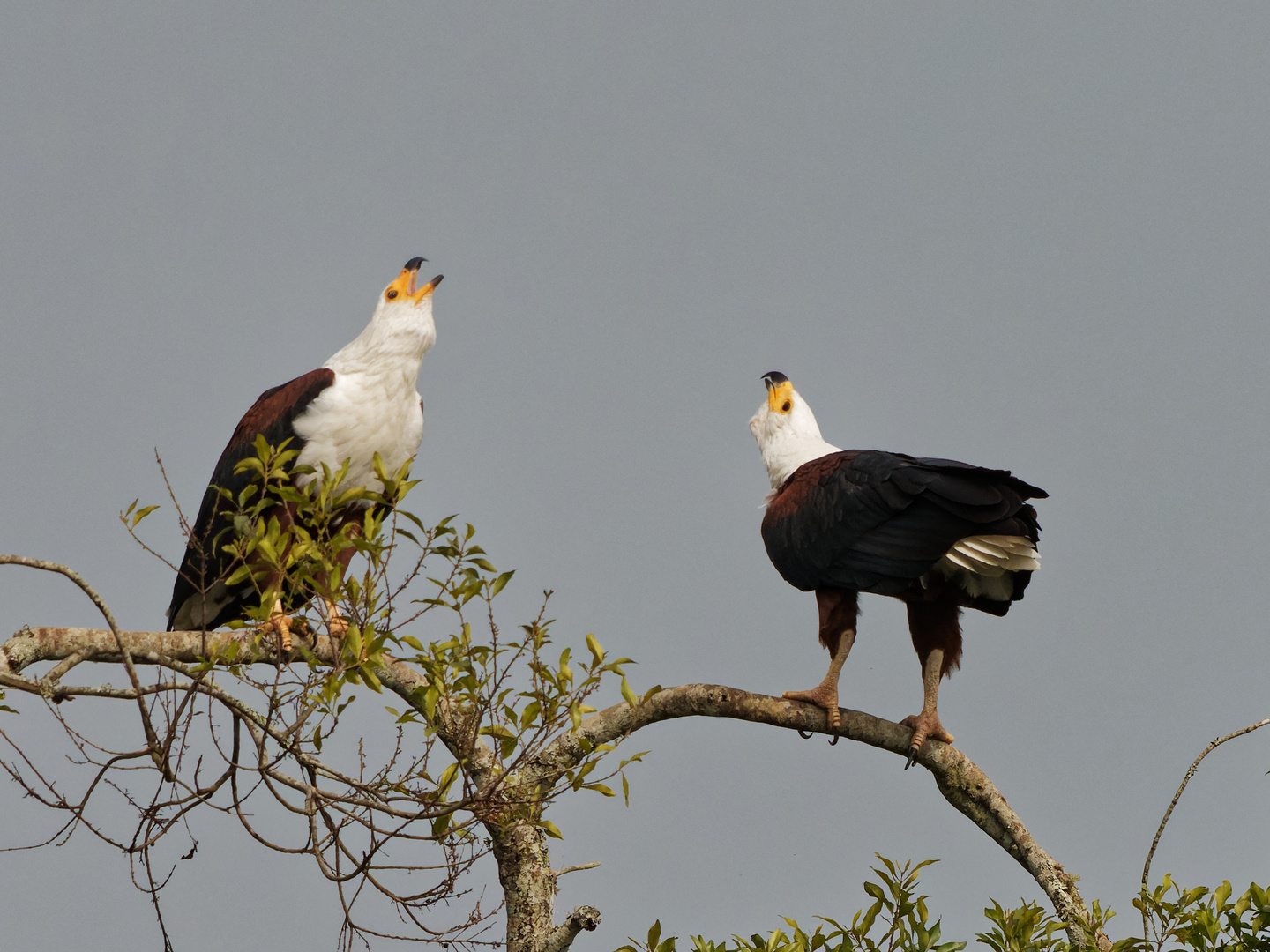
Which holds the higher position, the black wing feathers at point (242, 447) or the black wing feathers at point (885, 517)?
the black wing feathers at point (242, 447)

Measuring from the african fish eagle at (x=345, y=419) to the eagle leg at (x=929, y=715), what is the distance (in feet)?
8.07

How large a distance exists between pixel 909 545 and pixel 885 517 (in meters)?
0.15

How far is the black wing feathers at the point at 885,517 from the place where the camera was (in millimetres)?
Answer: 4633

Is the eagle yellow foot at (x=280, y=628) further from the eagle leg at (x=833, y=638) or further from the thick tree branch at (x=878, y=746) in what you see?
the eagle leg at (x=833, y=638)

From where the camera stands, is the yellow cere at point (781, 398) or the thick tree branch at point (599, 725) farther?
the yellow cere at point (781, 398)

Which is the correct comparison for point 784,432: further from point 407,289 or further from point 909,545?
point 407,289

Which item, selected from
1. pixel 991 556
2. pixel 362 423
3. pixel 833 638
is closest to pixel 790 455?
pixel 833 638

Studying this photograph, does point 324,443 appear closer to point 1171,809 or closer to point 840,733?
point 840,733

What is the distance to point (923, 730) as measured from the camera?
5.05 meters

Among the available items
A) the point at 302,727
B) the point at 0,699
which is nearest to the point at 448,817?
the point at 302,727

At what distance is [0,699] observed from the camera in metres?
3.96

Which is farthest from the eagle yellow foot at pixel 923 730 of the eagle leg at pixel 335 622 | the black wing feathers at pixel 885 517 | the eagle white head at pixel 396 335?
the eagle white head at pixel 396 335

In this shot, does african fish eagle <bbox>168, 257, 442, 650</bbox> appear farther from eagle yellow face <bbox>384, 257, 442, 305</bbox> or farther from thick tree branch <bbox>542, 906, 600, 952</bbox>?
thick tree branch <bbox>542, 906, 600, 952</bbox>

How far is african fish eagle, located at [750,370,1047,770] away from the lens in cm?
468
